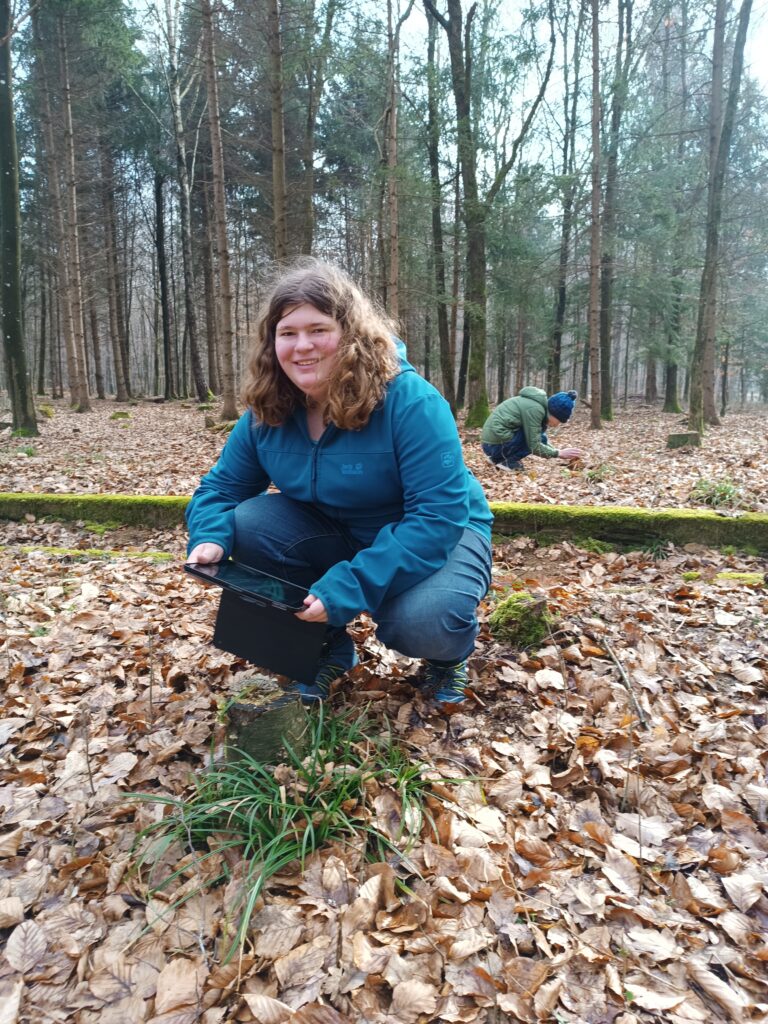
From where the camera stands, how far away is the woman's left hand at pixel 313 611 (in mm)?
1848

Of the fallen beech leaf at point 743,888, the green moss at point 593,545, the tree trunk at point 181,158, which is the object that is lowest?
the fallen beech leaf at point 743,888

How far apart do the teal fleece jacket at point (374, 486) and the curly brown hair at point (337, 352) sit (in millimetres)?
76

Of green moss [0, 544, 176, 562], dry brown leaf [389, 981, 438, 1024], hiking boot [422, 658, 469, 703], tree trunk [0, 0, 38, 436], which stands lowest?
dry brown leaf [389, 981, 438, 1024]

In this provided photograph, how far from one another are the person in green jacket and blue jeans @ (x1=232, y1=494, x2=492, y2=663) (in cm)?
482

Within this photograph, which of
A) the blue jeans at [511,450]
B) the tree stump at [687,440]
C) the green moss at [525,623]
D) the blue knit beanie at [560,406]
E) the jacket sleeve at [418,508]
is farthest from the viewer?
the tree stump at [687,440]

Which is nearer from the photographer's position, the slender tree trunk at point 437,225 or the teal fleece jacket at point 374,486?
the teal fleece jacket at point 374,486

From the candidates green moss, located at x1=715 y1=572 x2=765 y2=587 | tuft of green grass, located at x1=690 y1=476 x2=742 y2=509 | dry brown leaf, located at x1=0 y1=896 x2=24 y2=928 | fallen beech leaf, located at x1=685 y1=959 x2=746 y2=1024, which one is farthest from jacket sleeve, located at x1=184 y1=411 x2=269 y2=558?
tuft of green grass, located at x1=690 y1=476 x2=742 y2=509

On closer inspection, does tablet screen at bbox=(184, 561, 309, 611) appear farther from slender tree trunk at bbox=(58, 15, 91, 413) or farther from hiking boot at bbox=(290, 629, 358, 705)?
slender tree trunk at bbox=(58, 15, 91, 413)

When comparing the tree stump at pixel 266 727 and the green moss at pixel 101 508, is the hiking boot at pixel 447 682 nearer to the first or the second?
the tree stump at pixel 266 727

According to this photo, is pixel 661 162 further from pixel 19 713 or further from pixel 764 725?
pixel 19 713

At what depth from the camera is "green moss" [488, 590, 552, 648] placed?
2873 millimetres

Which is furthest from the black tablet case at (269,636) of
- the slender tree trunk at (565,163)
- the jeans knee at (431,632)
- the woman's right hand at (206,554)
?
the slender tree trunk at (565,163)

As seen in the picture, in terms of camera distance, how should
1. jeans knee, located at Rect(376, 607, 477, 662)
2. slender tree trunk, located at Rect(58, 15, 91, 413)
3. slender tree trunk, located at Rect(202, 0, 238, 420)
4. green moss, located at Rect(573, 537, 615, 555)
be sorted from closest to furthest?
1. jeans knee, located at Rect(376, 607, 477, 662)
2. green moss, located at Rect(573, 537, 615, 555)
3. slender tree trunk, located at Rect(202, 0, 238, 420)
4. slender tree trunk, located at Rect(58, 15, 91, 413)

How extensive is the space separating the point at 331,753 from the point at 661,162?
16090 mm
